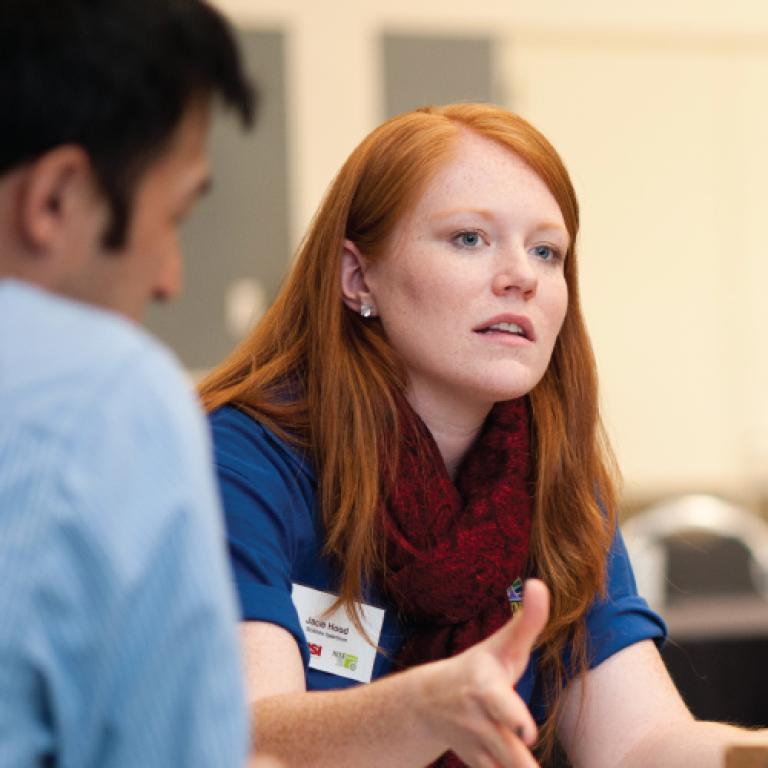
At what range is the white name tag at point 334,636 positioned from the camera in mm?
1486

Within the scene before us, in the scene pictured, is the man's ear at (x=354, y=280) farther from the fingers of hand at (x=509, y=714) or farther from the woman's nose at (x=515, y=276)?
the fingers of hand at (x=509, y=714)

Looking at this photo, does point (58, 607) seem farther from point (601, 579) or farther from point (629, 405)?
point (629, 405)

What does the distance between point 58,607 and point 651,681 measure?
1.07m

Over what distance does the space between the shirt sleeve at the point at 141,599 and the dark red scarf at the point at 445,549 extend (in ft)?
2.72

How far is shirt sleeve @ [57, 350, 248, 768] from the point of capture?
0.67 meters

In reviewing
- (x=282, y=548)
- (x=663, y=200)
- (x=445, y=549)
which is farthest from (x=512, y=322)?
(x=663, y=200)

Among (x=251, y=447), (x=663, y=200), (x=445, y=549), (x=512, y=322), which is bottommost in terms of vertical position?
(x=663, y=200)

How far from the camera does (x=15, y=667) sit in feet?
2.19

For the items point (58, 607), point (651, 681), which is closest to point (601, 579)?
point (651, 681)

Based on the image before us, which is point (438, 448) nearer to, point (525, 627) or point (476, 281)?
point (476, 281)

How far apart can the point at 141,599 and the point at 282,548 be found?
2.59ft

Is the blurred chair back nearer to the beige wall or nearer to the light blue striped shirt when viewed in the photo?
the beige wall

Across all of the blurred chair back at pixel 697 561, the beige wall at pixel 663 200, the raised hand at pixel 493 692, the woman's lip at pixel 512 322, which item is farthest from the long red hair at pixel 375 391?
the beige wall at pixel 663 200

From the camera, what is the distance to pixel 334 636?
150 cm
